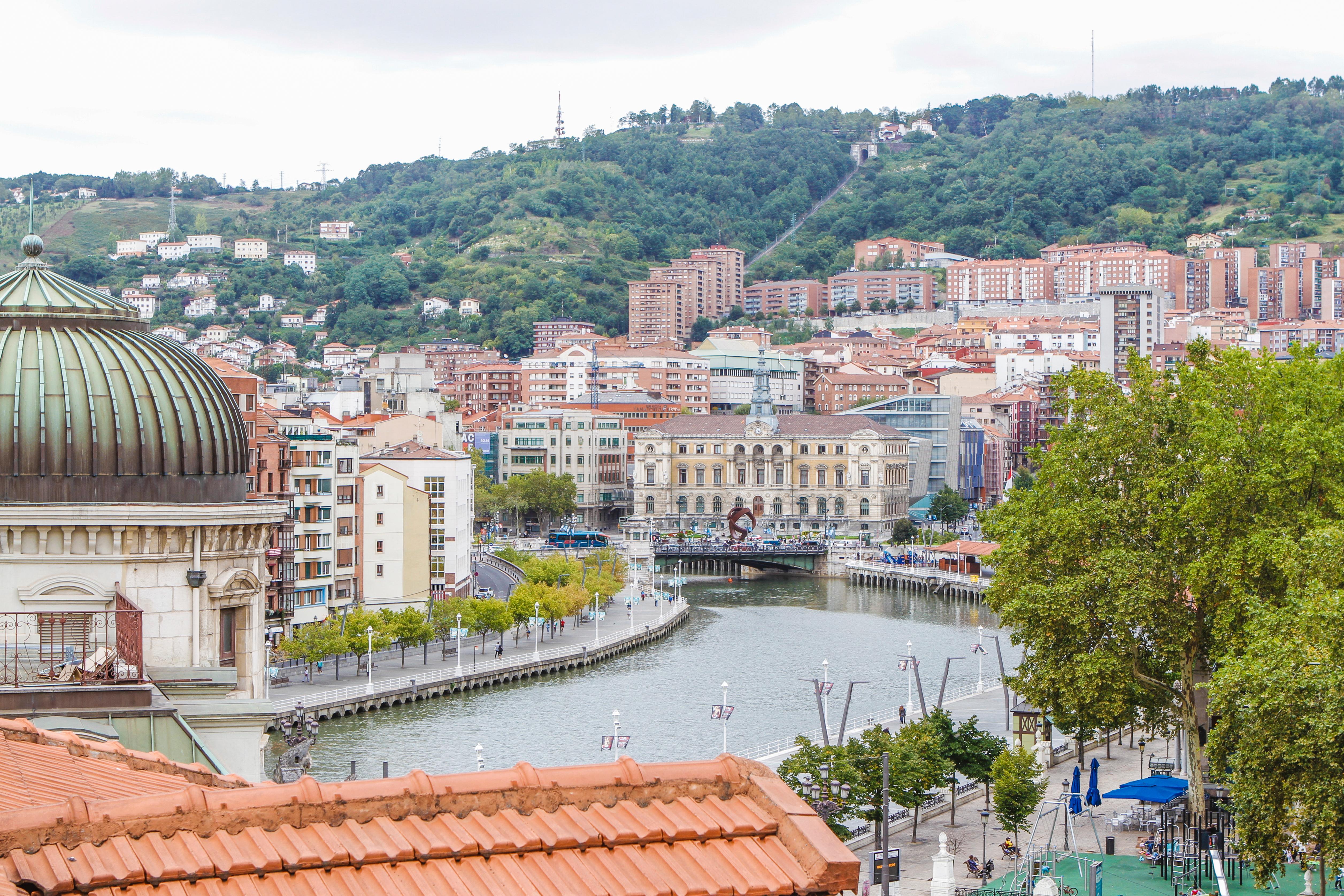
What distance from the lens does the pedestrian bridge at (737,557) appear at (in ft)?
328

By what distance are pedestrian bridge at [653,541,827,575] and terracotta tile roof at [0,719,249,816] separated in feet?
294

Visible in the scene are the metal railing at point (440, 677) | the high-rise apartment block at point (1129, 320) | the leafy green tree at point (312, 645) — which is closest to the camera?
the metal railing at point (440, 677)

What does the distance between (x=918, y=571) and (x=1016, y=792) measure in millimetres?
65501

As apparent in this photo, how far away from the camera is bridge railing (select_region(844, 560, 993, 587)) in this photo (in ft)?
289

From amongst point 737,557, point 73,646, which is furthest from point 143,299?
point 73,646

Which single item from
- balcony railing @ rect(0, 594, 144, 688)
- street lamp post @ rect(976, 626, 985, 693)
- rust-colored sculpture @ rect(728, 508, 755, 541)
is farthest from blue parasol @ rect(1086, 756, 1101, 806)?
rust-colored sculpture @ rect(728, 508, 755, 541)

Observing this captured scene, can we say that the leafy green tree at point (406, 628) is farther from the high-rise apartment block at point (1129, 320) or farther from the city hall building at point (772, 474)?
the high-rise apartment block at point (1129, 320)

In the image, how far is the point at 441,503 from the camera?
6900 centimetres

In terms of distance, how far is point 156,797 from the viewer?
20.2ft

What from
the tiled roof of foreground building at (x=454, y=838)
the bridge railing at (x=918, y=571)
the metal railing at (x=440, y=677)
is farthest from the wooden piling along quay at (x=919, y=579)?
the tiled roof of foreground building at (x=454, y=838)

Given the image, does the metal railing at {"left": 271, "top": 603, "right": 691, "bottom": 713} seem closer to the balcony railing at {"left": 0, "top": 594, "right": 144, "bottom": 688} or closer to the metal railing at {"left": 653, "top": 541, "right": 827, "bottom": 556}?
the balcony railing at {"left": 0, "top": 594, "right": 144, "bottom": 688}

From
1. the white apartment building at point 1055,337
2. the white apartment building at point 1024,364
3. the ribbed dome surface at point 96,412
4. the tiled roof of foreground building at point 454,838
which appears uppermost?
the white apartment building at point 1055,337

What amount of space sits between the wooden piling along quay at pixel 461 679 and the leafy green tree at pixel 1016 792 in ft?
54.7

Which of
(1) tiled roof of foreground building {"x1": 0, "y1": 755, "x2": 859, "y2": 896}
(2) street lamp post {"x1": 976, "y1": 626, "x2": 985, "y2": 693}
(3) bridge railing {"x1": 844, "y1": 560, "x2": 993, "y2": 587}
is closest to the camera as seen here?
(1) tiled roof of foreground building {"x1": 0, "y1": 755, "x2": 859, "y2": 896}
